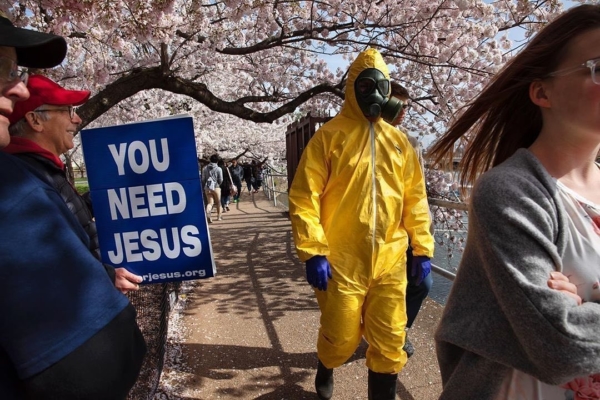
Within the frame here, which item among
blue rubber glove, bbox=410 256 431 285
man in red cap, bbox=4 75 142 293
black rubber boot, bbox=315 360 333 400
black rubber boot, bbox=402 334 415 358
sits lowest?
black rubber boot, bbox=402 334 415 358

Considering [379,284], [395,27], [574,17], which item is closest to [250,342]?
[379,284]

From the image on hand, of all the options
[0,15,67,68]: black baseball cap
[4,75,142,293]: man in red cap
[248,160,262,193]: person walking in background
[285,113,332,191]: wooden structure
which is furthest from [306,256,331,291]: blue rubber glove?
[248,160,262,193]: person walking in background

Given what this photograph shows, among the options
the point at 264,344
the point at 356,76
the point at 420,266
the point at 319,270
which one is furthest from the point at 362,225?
the point at 264,344

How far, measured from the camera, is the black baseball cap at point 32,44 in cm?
94

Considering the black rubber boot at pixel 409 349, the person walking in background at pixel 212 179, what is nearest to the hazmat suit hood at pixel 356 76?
the black rubber boot at pixel 409 349

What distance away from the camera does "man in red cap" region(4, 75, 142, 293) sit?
5.86 feet

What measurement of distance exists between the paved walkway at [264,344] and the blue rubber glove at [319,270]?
1093 mm

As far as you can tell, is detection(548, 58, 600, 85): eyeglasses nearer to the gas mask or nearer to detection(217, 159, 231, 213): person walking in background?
the gas mask

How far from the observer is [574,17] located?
1110 millimetres

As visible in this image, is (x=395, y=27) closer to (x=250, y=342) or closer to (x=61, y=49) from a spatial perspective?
(x=250, y=342)

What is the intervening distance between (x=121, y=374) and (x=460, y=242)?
7216 mm

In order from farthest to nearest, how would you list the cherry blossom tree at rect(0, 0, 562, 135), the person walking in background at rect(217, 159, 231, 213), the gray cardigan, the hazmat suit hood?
the person walking in background at rect(217, 159, 231, 213) → the cherry blossom tree at rect(0, 0, 562, 135) → the hazmat suit hood → the gray cardigan

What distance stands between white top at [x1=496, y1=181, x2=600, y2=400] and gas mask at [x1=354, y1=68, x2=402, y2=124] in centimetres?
161

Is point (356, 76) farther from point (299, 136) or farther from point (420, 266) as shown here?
point (299, 136)
